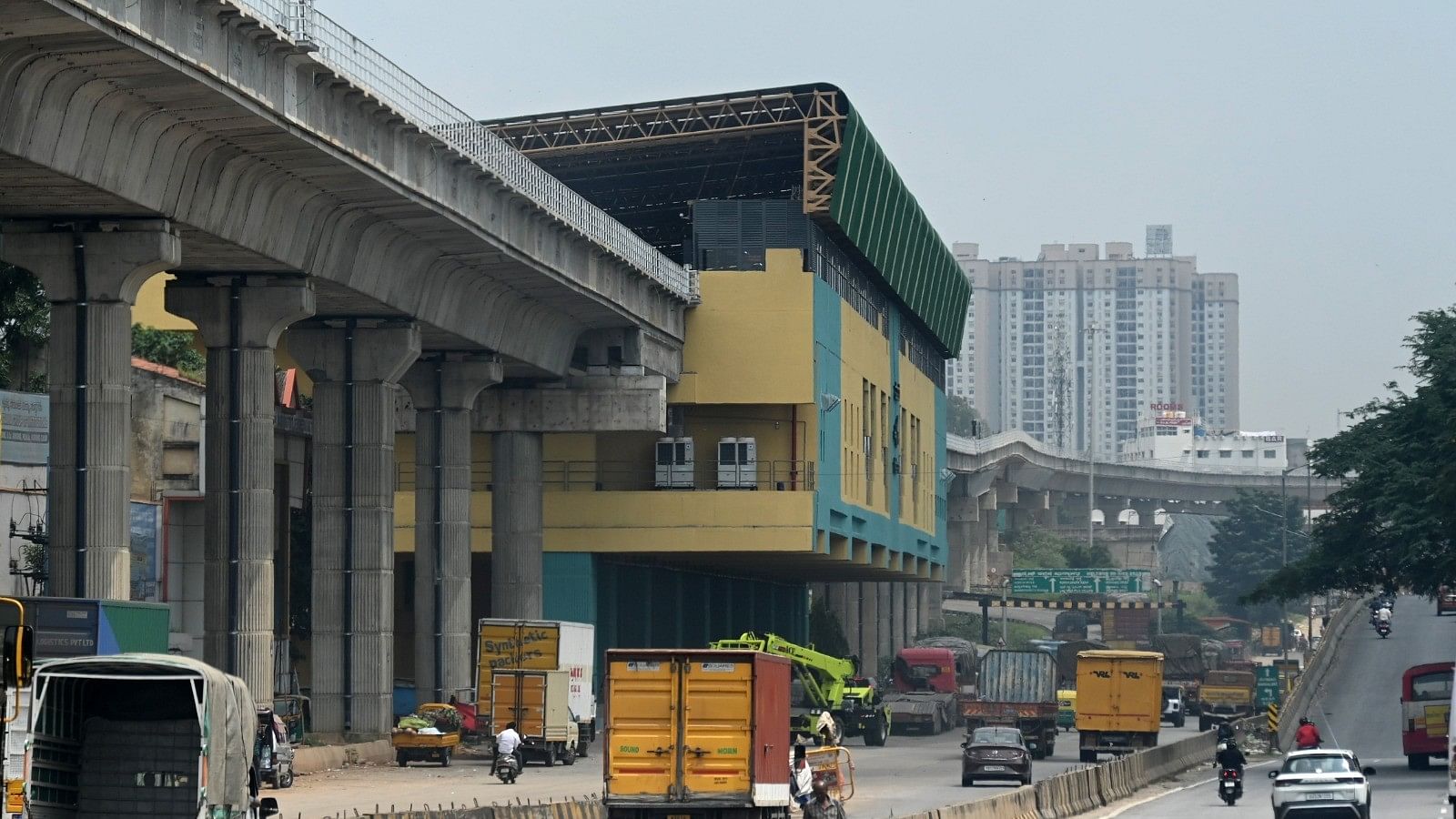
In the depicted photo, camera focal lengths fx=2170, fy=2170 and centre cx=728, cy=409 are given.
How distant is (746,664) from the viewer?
30.5 meters

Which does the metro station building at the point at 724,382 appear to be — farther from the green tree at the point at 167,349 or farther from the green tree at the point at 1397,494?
the green tree at the point at 1397,494

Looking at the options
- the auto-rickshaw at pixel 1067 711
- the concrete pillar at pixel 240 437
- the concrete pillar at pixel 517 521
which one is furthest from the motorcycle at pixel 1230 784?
the auto-rickshaw at pixel 1067 711

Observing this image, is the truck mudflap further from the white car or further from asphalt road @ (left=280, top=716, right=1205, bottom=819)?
the white car

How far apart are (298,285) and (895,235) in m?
45.7

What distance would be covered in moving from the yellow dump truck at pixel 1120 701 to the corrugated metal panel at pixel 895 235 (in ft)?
64.9

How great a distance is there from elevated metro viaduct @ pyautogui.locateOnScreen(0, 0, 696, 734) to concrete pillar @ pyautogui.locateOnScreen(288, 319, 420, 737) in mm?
54

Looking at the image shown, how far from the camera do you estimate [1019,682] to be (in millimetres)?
66625

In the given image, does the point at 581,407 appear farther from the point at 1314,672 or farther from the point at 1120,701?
the point at 1314,672

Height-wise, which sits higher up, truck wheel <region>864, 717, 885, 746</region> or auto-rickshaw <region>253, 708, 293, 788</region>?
auto-rickshaw <region>253, 708, 293, 788</region>

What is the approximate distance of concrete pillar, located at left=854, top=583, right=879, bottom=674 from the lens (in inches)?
5108

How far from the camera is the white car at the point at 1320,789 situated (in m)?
37.2

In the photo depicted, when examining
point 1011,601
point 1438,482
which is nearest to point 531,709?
point 1438,482

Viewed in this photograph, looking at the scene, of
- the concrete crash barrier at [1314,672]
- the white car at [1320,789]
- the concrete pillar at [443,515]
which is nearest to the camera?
the white car at [1320,789]

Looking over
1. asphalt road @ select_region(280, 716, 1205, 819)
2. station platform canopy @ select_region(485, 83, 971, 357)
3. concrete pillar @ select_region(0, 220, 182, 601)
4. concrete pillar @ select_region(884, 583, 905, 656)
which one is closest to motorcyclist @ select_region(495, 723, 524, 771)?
asphalt road @ select_region(280, 716, 1205, 819)
